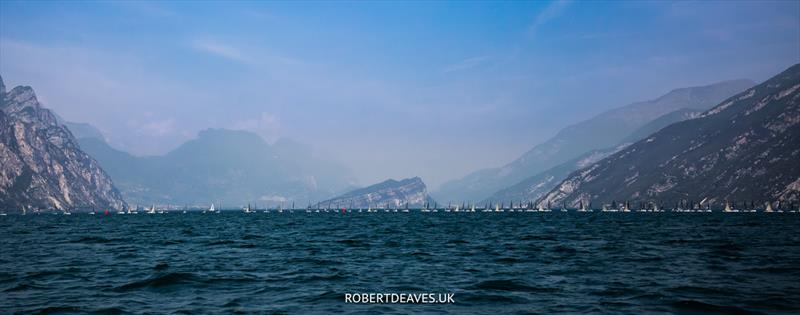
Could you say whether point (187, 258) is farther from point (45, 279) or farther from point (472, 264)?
point (472, 264)

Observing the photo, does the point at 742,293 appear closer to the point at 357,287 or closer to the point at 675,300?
the point at 675,300

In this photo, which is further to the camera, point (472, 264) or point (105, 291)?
point (472, 264)

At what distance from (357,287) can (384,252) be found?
27333 millimetres

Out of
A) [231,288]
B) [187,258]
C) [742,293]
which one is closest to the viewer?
[742,293]

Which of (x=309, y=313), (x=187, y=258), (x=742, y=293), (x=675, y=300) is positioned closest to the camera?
(x=309, y=313)

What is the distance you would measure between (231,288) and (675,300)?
1033 inches

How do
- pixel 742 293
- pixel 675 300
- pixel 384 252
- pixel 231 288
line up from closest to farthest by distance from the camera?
pixel 675 300, pixel 742 293, pixel 231 288, pixel 384 252

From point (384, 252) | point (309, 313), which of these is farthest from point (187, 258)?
point (309, 313)

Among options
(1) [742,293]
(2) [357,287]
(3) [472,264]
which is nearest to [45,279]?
(2) [357,287]

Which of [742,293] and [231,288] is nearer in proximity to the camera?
[742,293]

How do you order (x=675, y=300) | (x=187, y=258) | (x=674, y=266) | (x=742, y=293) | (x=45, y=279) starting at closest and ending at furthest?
(x=675, y=300) → (x=742, y=293) → (x=45, y=279) → (x=674, y=266) → (x=187, y=258)

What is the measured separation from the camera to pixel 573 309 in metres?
28.7

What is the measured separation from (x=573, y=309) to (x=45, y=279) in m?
35.5

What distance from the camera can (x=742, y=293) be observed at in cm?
3341
